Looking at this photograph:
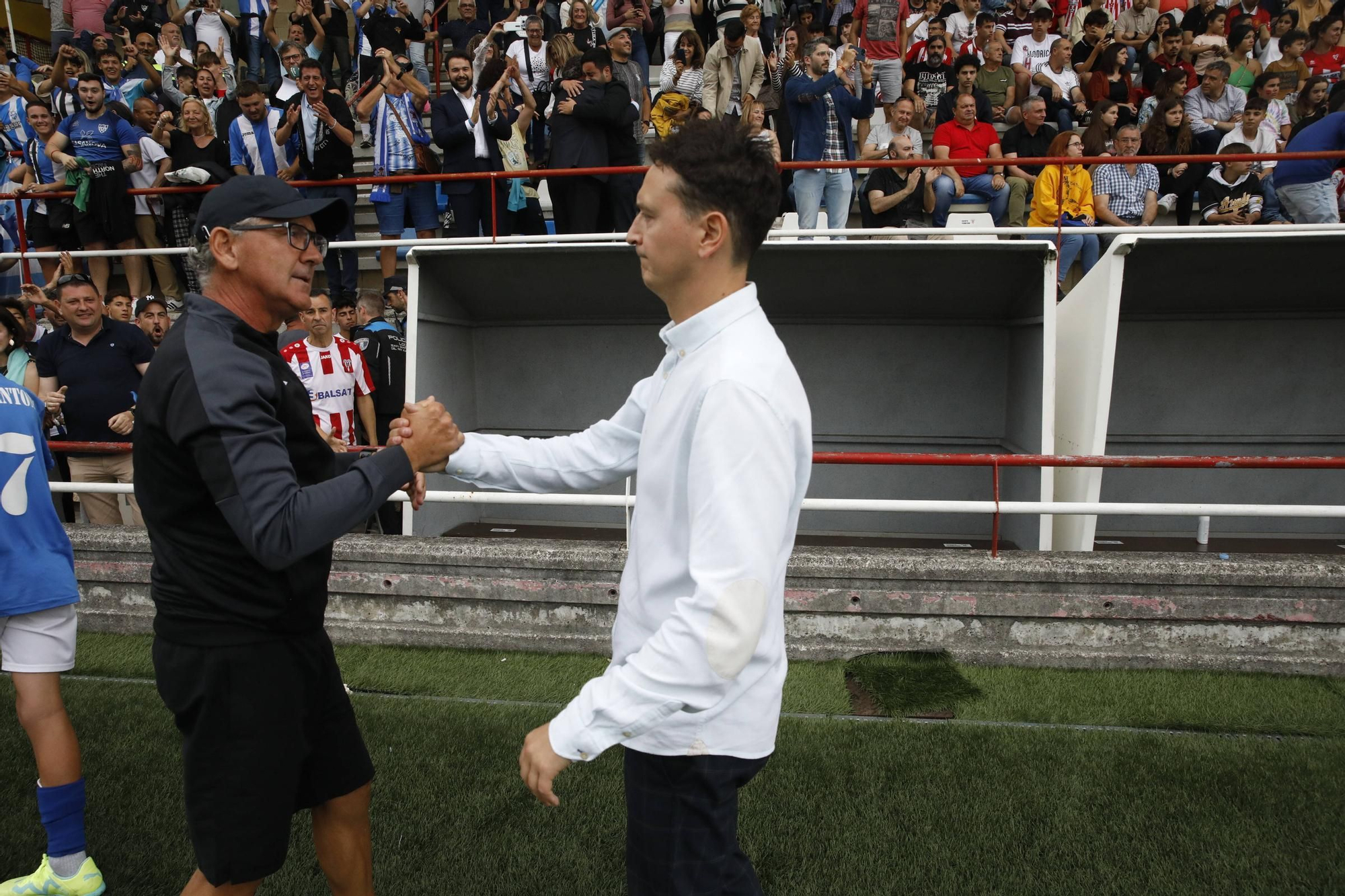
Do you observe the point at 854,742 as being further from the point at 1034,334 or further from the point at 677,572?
the point at 1034,334

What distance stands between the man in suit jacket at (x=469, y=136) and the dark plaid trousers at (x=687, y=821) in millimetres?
7477

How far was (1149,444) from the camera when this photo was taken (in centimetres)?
782

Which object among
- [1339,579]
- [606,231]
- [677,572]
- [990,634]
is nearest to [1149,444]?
[1339,579]

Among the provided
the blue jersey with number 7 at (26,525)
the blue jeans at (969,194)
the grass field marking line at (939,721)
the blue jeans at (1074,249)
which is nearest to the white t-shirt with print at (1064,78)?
the blue jeans at (969,194)

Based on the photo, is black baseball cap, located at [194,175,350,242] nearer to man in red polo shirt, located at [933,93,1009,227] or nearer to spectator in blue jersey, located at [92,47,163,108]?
man in red polo shirt, located at [933,93,1009,227]

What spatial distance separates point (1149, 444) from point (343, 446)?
6.53m

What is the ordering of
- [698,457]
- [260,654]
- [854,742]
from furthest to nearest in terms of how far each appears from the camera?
1. [854,742]
2. [260,654]
3. [698,457]

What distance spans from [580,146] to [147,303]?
3.92m

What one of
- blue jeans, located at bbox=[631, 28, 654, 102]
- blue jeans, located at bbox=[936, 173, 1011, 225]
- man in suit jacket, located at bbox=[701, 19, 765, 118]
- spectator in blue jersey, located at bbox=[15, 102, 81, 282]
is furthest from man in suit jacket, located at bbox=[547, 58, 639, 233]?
spectator in blue jersey, located at bbox=[15, 102, 81, 282]

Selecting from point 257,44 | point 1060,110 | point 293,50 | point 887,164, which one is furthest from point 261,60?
point 1060,110

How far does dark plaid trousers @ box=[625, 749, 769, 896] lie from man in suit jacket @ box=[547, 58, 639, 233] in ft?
21.9

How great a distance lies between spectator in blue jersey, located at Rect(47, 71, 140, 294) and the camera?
9008 millimetres

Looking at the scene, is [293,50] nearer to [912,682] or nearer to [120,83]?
[120,83]

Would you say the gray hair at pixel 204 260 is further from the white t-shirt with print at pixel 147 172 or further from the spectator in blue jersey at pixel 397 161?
the white t-shirt with print at pixel 147 172
